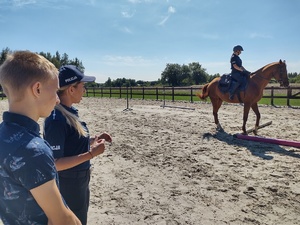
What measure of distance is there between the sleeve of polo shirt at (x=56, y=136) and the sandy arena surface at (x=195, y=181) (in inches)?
62.7

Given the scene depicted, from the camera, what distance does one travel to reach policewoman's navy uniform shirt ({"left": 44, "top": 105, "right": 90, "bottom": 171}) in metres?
1.64

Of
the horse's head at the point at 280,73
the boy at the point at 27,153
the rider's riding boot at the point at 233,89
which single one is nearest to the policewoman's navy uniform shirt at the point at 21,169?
the boy at the point at 27,153

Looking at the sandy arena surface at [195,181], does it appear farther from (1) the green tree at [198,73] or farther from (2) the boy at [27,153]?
(1) the green tree at [198,73]

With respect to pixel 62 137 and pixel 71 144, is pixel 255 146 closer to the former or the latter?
pixel 71 144

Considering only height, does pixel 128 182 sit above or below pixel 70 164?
below

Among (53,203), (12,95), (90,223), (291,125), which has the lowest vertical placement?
(90,223)

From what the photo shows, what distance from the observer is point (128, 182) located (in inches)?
155

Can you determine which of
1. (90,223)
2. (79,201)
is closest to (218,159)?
(90,223)

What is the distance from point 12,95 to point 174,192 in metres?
2.97

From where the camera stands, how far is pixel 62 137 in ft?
5.46

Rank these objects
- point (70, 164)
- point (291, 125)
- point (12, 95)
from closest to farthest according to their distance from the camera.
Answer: point (12, 95), point (70, 164), point (291, 125)

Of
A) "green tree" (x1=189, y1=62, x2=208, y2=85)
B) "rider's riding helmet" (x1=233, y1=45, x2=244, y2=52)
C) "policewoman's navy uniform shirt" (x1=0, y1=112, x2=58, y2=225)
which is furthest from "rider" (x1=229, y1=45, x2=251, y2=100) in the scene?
"green tree" (x1=189, y1=62, x2=208, y2=85)

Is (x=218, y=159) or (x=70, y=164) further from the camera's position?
(x=218, y=159)

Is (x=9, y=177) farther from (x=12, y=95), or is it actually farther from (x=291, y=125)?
(x=291, y=125)
